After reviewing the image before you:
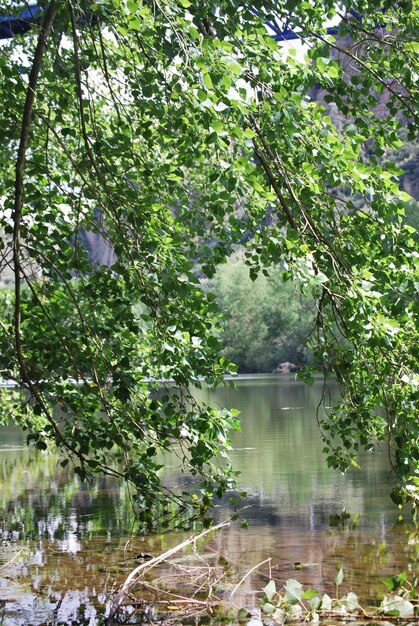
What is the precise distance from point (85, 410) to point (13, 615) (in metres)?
2.49

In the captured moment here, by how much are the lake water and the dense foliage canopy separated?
68 centimetres

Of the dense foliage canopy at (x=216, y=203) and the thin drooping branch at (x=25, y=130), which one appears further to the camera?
the thin drooping branch at (x=25, y=130)

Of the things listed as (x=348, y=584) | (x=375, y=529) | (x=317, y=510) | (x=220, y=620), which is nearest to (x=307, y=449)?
(x=317, y=510)

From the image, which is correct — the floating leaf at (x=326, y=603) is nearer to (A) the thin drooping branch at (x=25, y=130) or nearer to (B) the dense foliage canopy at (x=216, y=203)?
(B) the dense foliage canopy at (x=216, y=203)

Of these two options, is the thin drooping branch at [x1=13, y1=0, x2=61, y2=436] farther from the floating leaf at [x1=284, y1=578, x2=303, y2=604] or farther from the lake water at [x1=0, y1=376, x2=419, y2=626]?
the floating leaf at [x1=284, y1=578, x2=303, y2=604]

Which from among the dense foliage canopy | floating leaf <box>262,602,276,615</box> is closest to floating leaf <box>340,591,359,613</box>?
floating leaf <box>262,602,276,615</box>

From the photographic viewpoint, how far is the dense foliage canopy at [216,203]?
17.8 feet

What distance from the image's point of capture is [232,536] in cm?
914

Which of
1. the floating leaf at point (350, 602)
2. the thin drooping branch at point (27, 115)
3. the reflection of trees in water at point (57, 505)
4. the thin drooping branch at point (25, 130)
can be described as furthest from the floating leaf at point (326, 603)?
the reflection of trees in water at point (57, 505)

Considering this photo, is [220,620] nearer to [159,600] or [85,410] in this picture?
[159,600]

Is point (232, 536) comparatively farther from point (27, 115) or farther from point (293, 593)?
point (27, 115)

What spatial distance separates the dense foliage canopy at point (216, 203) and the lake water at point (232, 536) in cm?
68

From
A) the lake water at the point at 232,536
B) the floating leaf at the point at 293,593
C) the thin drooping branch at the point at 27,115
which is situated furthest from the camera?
the lake water at the point at 232,536

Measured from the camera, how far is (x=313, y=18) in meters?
7.45
